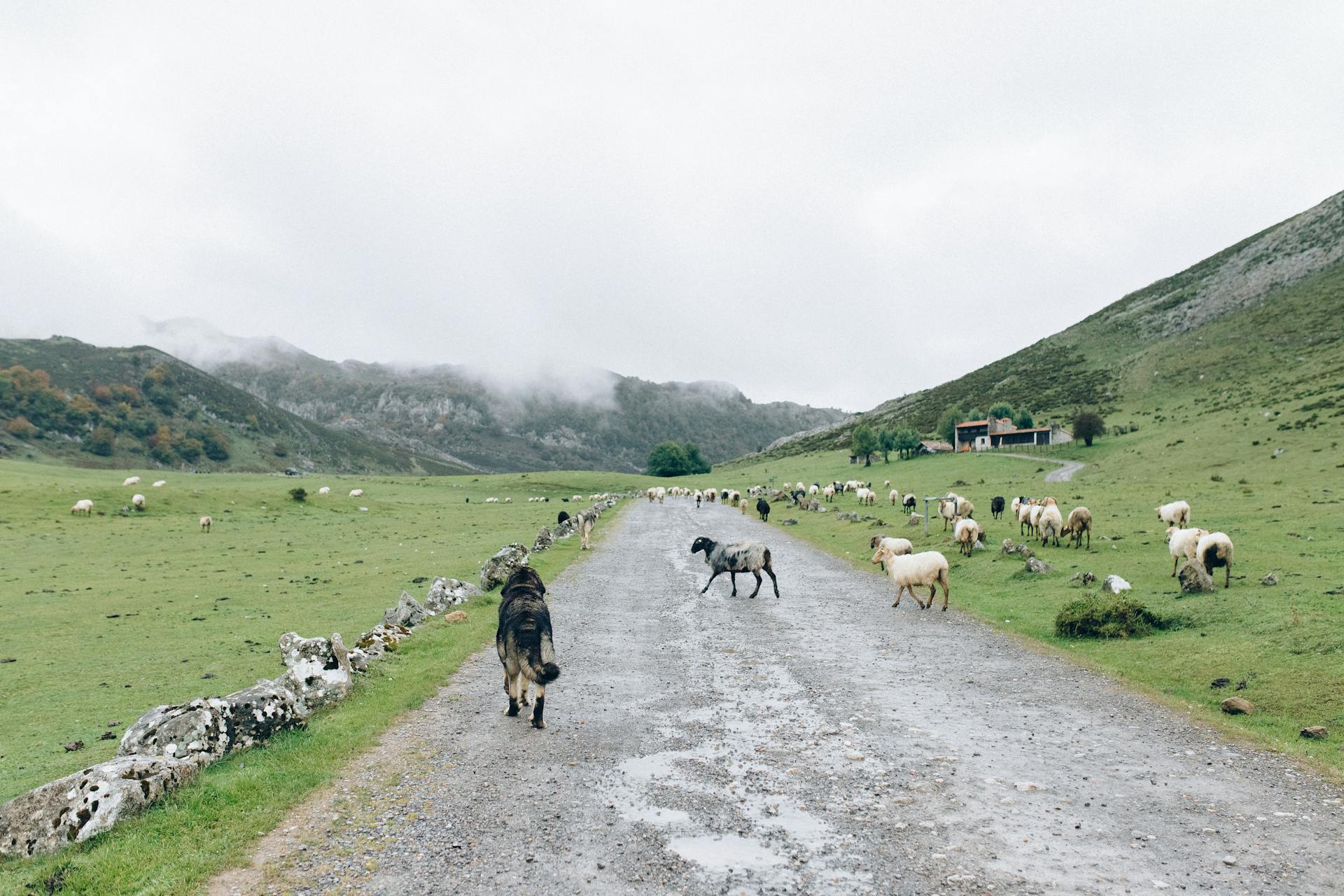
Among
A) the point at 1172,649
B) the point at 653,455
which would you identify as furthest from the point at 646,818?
the point at 653,455

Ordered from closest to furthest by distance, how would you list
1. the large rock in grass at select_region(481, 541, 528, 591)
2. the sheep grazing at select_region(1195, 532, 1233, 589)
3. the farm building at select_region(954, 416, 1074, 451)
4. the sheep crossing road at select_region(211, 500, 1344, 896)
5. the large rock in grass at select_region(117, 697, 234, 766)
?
1. the sheep crossing road at select_region(211, 500, 1344, 896)
2. the large rock in grass at select_region(117, 697, 234, 766)
3. the sheep grazing at select_region(1195, 532, 1233, 589)
4. the large rock in grass at select_region(481, 541, 528, 591)
5. the farm building at select_region(954, 416, 1074, 451)

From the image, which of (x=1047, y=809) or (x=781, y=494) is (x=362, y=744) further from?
(x=781, y=494)

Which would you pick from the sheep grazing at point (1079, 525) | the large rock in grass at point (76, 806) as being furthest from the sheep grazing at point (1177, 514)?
the large rock in grass at point (76, 806)

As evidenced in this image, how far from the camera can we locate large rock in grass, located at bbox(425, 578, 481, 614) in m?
21.6

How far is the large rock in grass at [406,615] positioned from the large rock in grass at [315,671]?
230 inches

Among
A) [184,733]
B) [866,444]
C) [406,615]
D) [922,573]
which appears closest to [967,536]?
[922,573]

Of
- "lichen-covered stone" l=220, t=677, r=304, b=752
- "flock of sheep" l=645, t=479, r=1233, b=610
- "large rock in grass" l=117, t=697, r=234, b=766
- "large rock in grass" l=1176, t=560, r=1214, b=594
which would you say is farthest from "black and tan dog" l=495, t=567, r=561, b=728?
"large rock in grass" l=1176, t=560, r=1214, b=594

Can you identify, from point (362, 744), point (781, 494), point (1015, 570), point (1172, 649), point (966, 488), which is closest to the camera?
point (362, 744)

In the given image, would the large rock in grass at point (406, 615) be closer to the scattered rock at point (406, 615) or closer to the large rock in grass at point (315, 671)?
the scattered rock at point (406, 615)

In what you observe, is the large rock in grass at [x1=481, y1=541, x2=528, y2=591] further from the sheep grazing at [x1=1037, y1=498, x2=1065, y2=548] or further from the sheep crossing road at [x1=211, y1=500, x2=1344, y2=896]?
the sheep grazing at [x1=1037, y1=498, x2=1065, y2=548]

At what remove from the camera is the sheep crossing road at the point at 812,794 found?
263 inches

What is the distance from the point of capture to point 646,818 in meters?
7.89

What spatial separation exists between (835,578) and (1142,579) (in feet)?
33.7

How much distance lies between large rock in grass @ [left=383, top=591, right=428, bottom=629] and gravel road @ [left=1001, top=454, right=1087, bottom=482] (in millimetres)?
63815
